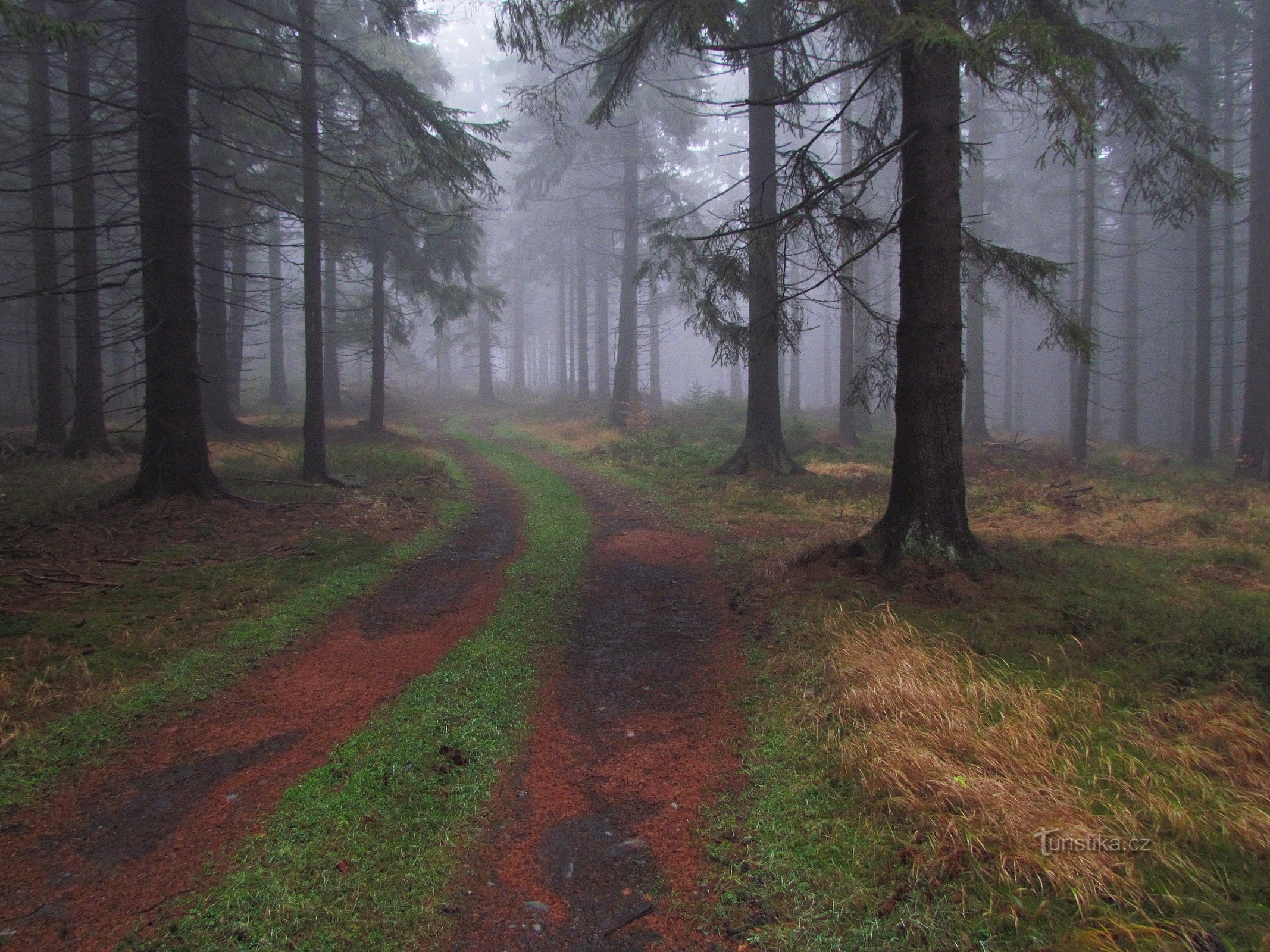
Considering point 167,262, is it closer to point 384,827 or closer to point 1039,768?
point 384,827

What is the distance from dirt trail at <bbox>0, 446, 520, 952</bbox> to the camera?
296cm

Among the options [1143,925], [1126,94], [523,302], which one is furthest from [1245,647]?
[523,302]

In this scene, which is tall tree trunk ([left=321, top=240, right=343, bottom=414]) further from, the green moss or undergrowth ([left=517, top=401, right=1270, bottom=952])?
undergrowth ([left=517, top=401, right=1270, bottom=952])

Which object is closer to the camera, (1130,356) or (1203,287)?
(1203,287)

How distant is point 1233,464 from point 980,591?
19.1 meters

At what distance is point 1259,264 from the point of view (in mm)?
16953

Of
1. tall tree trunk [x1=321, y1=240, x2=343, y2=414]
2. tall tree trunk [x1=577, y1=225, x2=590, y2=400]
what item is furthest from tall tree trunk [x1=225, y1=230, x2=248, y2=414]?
tall tree trunk [x1=577, y1=225, x2=590, y2=400]

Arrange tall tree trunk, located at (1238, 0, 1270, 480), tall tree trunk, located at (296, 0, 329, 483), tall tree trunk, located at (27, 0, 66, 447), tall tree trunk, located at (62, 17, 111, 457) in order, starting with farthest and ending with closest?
tall tree trunk, located at (1238, 0, 1270, 480) < tall tree trunk, located at (27, 0, 66, 447) < tall tree trunk, located at (62, 17, 111, 457) < tall tree trunk, located at (296, 0, 329, 483)

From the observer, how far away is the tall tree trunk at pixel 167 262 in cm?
925

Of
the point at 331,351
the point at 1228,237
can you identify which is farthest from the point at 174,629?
the point at 1228,237

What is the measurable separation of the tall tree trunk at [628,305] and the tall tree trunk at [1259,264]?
17.7 metres

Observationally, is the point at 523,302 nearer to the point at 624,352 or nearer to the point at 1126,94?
the point at 624,352

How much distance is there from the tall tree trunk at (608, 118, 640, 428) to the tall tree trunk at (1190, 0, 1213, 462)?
17.9 meters

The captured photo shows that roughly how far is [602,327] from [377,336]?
63.6 feet
